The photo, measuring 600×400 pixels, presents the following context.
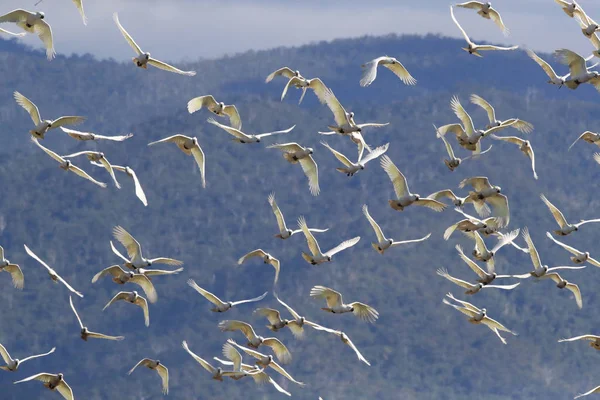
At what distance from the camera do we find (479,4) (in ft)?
120

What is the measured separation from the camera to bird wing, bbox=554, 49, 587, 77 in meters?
36.1

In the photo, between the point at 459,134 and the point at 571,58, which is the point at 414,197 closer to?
the point at 459,134

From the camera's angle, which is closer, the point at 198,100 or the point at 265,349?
the point at 198,100

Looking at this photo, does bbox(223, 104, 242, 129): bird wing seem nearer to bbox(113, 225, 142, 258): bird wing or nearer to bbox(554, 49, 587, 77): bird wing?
bbox(113, 225, 142, 258): bird wing

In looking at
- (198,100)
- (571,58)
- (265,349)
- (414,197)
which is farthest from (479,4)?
(265,349)

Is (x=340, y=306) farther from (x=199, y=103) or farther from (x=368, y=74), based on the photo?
(x=368, y=74)

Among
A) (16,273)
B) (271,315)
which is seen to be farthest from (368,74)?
(16,273)

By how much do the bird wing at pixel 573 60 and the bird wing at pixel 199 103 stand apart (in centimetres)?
934

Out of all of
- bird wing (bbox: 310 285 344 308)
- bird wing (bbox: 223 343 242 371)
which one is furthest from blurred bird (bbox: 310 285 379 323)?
bird wing (bbox: 223 343 242 371)

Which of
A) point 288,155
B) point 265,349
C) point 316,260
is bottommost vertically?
point 265,349

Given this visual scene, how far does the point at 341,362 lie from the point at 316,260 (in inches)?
6337

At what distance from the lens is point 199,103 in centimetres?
3575

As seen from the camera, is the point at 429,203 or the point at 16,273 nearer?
the point at 429,203

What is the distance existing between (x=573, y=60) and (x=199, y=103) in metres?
10.1
